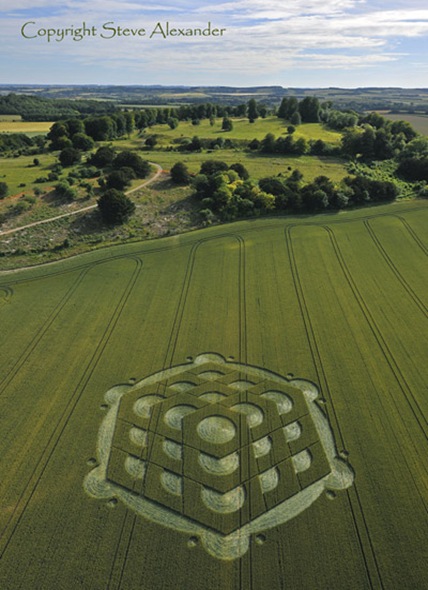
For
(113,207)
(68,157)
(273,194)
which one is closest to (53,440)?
(113,207)

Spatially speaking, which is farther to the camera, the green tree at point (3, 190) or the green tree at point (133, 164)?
the green tree at point (133, 164)

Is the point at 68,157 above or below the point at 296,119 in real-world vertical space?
below

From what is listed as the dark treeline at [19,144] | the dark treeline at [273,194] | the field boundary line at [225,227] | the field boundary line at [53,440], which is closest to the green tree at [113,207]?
the field boundary line at [225,227]

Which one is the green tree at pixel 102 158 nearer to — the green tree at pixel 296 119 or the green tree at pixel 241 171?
the green tree at pixel 241 171

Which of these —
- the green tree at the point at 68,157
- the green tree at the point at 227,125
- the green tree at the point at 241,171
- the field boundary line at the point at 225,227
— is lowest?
the field boundary line at the point at 225,227

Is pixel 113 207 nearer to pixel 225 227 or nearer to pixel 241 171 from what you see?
pixel 225 227

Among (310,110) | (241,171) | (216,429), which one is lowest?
(216,429)

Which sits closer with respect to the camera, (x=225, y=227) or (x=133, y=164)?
(x=225, y=227)
